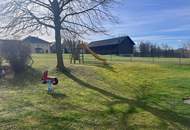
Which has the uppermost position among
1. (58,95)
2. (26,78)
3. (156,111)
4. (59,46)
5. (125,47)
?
(125,47)

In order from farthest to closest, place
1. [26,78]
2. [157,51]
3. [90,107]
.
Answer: [157,51]
[26,78]
[90,107]

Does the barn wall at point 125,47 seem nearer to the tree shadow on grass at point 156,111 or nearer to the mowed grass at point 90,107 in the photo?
the mowed grass at point 90,107

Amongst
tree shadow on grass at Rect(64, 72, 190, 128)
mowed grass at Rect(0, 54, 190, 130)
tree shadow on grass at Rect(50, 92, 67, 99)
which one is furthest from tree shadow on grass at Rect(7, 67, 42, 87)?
tree shadow on grass at Rect(64, 72, 190, 128)

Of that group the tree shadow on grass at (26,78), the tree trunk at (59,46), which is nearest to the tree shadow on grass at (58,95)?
the tree shadow on grass at (26,78)

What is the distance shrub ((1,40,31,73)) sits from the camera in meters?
17.8

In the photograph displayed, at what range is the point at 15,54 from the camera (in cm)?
1795

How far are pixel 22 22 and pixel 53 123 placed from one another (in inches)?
490

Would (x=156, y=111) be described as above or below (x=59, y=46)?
below

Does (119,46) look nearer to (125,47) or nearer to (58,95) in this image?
(125,47)

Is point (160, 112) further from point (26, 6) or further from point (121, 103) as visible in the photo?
point (26, 6)

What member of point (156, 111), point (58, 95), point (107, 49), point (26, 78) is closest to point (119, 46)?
point (107, 49)

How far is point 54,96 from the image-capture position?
36.0ft

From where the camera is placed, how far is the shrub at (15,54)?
702 inches

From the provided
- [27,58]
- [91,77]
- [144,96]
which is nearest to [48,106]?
[144,96]
